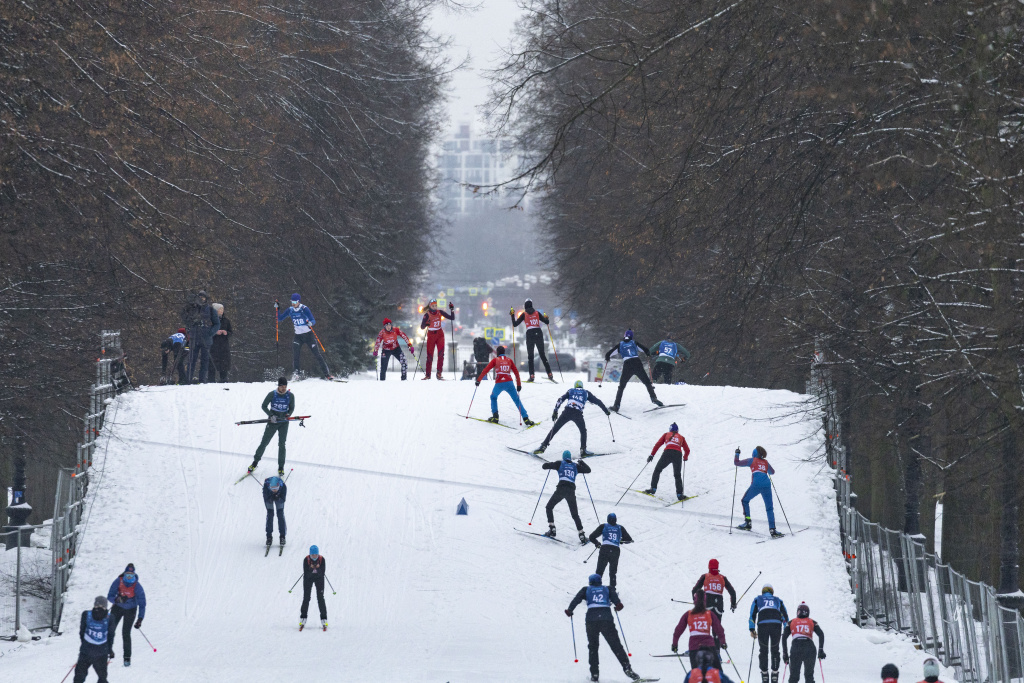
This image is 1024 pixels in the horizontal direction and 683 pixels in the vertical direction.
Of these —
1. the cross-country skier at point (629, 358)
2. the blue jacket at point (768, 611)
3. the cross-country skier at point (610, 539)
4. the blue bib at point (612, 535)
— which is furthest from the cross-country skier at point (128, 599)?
the cross-country skier at point (629, 358)

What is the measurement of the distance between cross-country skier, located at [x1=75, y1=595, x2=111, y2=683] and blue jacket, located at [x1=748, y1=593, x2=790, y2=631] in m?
7.95

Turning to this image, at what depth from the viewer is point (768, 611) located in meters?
14.7

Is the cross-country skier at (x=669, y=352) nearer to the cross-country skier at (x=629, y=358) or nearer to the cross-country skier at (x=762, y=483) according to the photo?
the cross-country skier at (x=629, y=358)

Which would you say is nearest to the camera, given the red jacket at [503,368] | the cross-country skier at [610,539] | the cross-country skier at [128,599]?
the cross-country skier at [128,599]

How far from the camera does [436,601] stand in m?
18.5

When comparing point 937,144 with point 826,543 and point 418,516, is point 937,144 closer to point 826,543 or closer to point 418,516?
point 826,543

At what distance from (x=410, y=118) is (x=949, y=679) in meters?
28.4

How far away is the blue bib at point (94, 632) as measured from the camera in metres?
13.6

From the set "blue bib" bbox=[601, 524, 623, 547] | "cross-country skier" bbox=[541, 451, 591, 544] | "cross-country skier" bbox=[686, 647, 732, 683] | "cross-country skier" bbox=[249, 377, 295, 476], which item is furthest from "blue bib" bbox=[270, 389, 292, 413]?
"cross-country skier" bbox=[686, 647, 732, 683]

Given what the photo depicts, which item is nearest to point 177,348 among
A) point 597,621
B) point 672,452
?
point 672,452

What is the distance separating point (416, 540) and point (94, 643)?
7.67 m

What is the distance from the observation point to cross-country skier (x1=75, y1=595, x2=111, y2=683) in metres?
13.6

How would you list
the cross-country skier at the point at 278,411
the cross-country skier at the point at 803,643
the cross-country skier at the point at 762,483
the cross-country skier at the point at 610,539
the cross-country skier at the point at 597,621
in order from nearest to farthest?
the cross-country skier at the point at 803,643 < the cross-country skier at the point at 597,621 < the cross-country skier at the point at 610,539 < the cross-country skier at the point at 762,483 < the cross-country skier at the point at 278,411

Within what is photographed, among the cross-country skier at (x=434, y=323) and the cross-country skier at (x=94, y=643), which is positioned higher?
the cross-country skier at (x=434, y=323)
